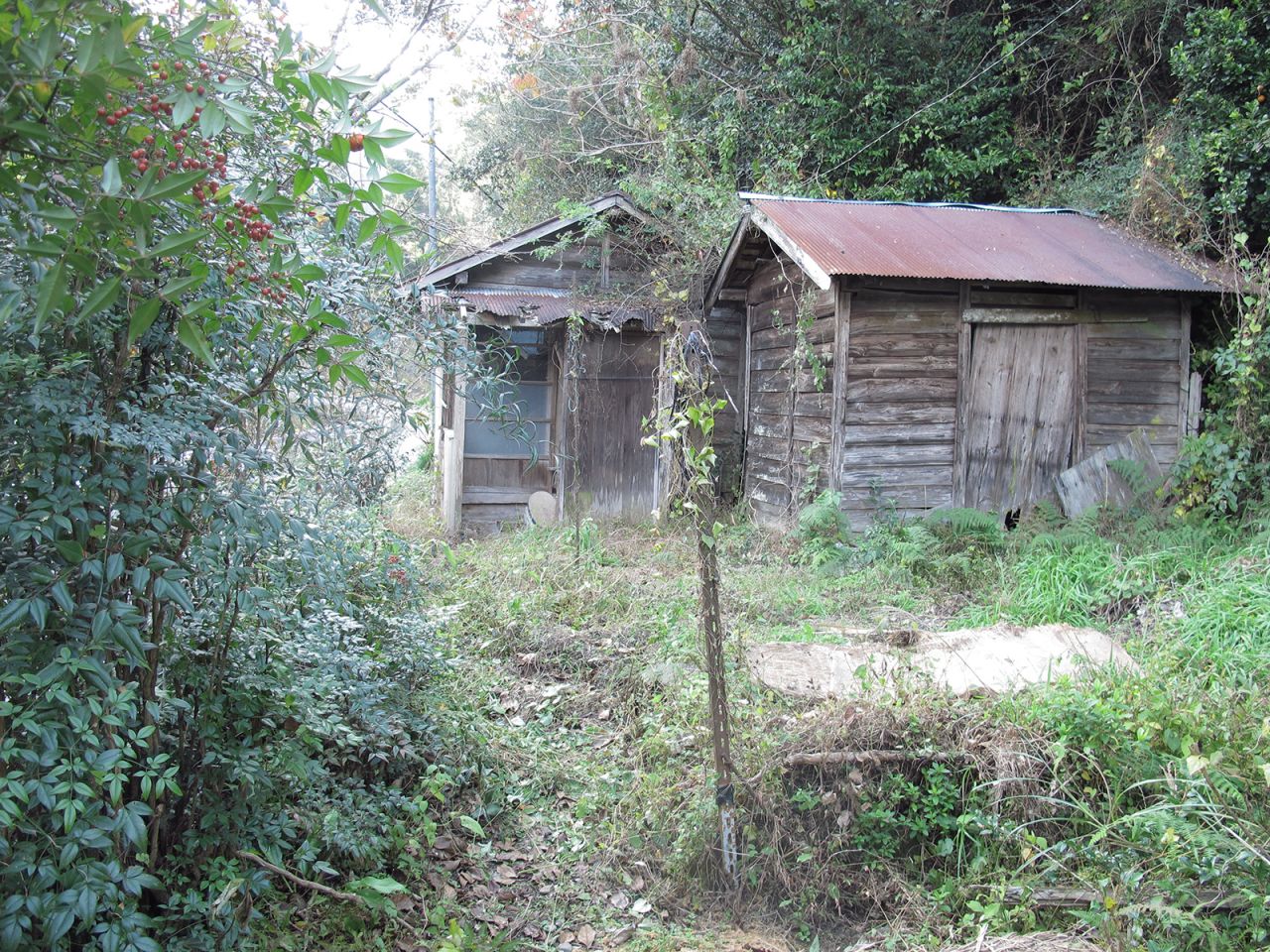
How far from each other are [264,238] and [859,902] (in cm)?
320

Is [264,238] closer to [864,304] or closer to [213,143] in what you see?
[213,143]

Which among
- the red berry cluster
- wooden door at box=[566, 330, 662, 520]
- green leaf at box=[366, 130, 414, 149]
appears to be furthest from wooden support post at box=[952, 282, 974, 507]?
green leaf at box=[366, 130, 414, 149]

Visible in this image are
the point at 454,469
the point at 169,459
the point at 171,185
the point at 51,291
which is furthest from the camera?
the point at 454,469

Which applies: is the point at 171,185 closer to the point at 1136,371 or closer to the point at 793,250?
the point at 793,250

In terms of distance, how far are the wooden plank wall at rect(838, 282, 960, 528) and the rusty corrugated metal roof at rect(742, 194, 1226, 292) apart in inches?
16.9

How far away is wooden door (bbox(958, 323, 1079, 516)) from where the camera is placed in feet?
28.8

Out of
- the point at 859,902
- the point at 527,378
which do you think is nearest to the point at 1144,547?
the point at 859,902

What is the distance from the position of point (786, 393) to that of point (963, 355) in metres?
1.94

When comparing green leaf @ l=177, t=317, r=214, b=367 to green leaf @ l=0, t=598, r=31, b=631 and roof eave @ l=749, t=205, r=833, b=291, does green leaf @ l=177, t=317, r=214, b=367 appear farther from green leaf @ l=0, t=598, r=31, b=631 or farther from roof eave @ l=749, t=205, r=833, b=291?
roof eave @ l=749, t=205, r=833, b=291

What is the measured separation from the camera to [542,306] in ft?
33.1

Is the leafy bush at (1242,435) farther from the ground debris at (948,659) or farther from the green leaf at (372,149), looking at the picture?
the green leaf at (372,149)

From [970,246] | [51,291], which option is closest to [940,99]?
[970,246]

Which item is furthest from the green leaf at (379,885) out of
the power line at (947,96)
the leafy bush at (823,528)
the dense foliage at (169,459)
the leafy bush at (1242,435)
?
the power line at (947,96)

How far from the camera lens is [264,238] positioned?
2.03 metres
